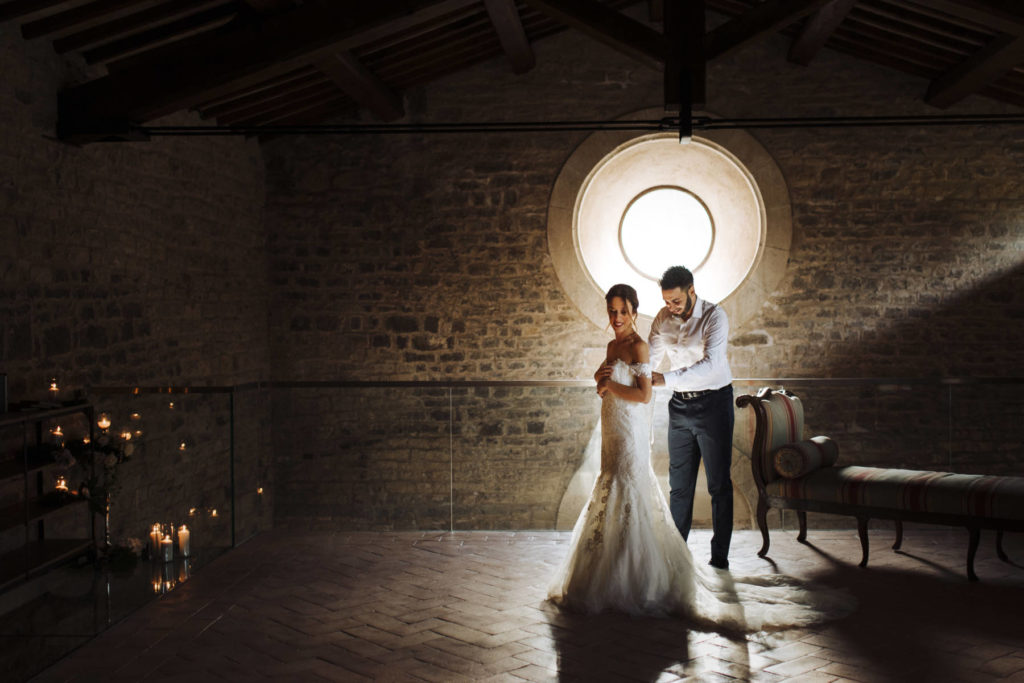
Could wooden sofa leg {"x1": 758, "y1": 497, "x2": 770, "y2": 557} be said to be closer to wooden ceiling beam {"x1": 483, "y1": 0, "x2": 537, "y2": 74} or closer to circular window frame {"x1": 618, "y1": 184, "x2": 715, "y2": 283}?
circular window frame {"x1": 618, "y1": 184, "x2": 715, "y2": 283}

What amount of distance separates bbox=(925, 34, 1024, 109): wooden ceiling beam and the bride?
11.9ft

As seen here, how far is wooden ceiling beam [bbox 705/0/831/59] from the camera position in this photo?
541 centimetres

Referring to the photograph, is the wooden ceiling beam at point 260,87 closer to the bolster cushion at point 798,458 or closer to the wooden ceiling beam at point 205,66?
the wooden ceiling beam at point 205,66

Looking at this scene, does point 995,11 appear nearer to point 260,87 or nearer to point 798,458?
point 798,458

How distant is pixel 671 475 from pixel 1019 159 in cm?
485

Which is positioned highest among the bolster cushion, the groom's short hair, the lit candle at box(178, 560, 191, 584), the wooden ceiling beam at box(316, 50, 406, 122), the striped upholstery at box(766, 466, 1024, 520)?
the wooden ceiling beam at box(316, 50, 406, 122)

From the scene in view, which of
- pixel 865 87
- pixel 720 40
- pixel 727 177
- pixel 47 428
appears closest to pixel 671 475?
pixel 720 40

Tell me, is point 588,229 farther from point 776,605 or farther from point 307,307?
point 776,605

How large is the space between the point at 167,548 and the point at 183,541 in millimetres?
92

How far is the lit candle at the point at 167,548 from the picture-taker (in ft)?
16.8

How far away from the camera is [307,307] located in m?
8.05

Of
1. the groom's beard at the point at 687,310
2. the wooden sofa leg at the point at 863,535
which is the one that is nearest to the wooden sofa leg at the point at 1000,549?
the wooden sofa leg at the point at 863,535

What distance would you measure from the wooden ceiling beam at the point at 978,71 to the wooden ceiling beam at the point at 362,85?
437 centimetres

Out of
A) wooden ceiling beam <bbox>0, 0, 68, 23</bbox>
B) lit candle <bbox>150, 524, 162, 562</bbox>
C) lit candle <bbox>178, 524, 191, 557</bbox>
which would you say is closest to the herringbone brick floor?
lit candle <bbox>178, 524, 191, 557</bbox>
